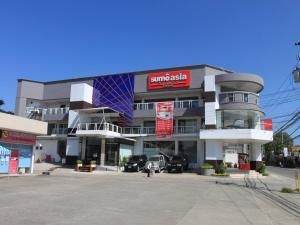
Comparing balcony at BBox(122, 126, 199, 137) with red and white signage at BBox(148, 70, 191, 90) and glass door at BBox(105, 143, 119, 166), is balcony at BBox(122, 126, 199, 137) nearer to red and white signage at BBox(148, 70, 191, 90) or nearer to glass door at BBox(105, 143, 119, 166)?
glass door at BBox(105, 143, 119, 166)

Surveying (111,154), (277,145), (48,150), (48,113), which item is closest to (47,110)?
(48,113)

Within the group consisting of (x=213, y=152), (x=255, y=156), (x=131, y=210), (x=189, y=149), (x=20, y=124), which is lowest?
(x=131, y=210)

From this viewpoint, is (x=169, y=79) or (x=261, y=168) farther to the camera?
(x=169, y=79)

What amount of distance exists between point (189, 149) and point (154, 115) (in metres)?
6.16

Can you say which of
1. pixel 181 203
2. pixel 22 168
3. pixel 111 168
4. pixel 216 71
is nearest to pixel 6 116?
pixel 22 168

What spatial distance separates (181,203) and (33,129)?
20241mm

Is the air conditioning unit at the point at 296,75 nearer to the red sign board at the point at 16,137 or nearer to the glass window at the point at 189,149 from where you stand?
the red sign board at the point at 16,137

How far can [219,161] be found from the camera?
3928 centimetres

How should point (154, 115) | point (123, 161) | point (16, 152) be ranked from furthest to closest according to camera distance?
point (154, 115) → point (123, 161) → point (16, 152)

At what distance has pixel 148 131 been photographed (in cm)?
4594

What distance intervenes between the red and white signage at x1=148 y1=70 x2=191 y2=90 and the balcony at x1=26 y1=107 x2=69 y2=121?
42.1ft

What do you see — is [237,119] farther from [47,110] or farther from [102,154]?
[47,110]

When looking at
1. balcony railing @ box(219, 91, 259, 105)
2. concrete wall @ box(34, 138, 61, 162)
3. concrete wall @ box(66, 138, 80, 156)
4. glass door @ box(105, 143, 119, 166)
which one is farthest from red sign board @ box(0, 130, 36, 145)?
balcony railing @ box(219, 91, 259, 105)

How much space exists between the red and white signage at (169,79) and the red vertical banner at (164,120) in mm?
2540
